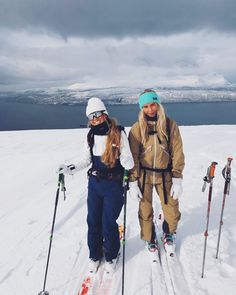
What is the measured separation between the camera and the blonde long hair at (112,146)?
13.2 feet

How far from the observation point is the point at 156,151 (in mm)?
4398

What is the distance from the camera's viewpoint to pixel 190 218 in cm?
649

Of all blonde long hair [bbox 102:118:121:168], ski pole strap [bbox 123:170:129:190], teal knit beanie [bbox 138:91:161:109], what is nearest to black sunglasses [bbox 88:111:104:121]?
blonde long hair [bbox 102:118:121:168]

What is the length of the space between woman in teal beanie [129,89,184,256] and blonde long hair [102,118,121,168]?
42 centimetres

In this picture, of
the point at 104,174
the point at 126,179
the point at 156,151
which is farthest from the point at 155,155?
the point at 104,174

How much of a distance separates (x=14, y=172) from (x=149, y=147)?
1070 centimetres

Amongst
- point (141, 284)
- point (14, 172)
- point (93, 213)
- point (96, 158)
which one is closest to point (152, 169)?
point (96, 158)

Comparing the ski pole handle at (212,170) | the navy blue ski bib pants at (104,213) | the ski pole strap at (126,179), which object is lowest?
the navy blue ski bib pants at (104,213)

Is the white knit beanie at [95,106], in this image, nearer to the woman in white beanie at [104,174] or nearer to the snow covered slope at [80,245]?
the woman in white beanie at [104,174]

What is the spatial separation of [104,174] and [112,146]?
0.53 m

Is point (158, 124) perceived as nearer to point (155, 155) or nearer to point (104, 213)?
point (155, 155)

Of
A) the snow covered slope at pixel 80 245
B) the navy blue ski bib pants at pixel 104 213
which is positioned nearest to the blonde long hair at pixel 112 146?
the navy blue ski bib pants at pixel 104 213

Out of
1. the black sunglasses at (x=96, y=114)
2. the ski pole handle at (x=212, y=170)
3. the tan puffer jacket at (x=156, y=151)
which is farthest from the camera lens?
the tan puffer jacket at (x=156, y=151)

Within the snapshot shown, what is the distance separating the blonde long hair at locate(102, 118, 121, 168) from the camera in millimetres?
4035
